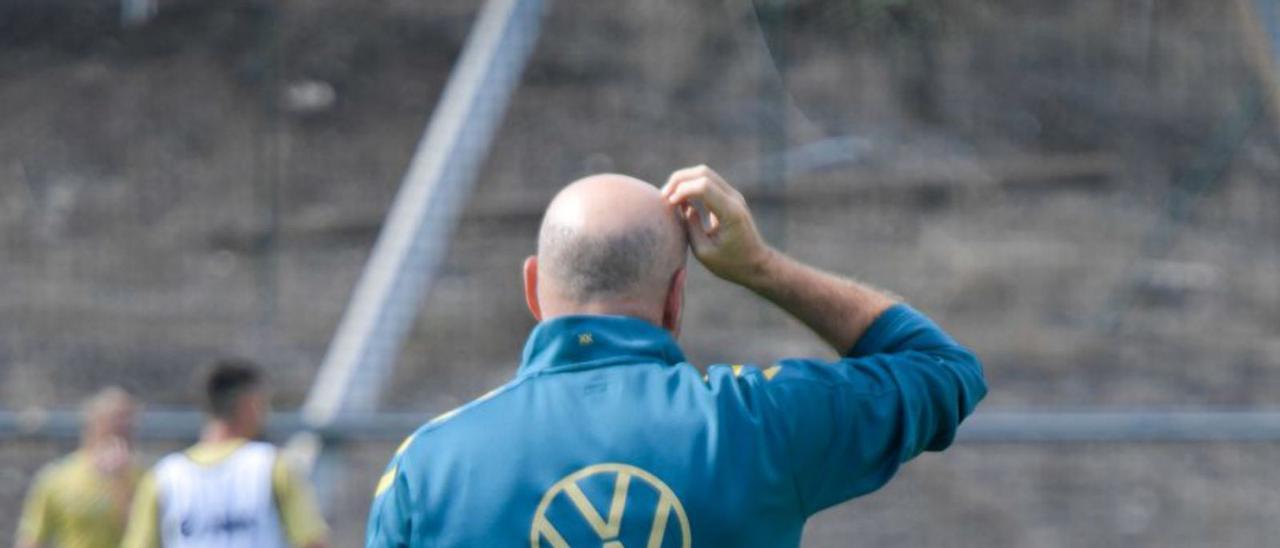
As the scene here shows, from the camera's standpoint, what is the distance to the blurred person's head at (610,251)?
203 cm

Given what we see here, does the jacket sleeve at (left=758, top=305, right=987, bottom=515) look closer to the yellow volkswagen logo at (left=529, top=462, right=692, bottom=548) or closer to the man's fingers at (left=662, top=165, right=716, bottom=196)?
the yellow volkswagen logo at (left=529, top=462, right=692, bottom=548)

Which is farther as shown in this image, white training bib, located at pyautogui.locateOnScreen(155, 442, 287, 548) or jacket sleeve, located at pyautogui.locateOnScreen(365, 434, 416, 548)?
white training bib, located at pyautogui.locateOnScreen(155, 442, 287, 548)

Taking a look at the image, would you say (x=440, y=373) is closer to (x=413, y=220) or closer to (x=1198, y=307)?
(x=413, y=220)

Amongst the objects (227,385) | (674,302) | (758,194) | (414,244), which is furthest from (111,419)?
(674,302)

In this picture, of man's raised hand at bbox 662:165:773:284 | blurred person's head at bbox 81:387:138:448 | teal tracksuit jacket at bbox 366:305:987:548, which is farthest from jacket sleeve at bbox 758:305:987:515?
blurred person's head at bbox 81:387:138:448

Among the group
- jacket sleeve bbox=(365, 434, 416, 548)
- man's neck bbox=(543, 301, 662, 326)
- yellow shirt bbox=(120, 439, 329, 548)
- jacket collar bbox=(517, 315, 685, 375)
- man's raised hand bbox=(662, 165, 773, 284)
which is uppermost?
man's raised hand bbox=(662, 165, 773, 284)

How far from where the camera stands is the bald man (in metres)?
1.97

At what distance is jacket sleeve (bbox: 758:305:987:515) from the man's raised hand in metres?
0.14

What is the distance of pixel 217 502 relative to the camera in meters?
6.13

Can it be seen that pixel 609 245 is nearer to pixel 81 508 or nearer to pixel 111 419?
pixel 111 419

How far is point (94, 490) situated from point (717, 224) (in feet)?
19.3

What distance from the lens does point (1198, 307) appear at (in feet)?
38.8

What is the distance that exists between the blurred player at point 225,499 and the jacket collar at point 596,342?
4.33m

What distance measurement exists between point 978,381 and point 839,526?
24.4ft
